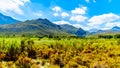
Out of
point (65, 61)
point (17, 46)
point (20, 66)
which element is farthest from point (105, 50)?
point (20, 66)

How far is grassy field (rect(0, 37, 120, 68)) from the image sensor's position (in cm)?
12631

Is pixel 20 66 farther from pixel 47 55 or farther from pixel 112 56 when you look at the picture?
pixel 112 56

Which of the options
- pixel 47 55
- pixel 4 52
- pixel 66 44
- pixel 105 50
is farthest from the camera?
pixel 66 44

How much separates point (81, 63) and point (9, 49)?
4238 cm

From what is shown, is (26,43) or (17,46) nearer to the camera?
(17,46)

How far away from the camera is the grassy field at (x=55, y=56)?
126 m

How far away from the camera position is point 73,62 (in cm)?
12862

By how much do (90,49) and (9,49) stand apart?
55271mm

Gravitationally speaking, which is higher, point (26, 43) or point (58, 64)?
point (26, 43)

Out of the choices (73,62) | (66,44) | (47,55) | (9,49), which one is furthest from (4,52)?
(66,44)

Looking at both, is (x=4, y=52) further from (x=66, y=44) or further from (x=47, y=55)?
(x=66, y=44)

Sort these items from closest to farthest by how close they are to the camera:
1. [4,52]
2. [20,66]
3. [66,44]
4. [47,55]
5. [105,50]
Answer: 1. [20,66]
2. [4,52]
3. [47,55]
4. [105,50]
5. [66,44]

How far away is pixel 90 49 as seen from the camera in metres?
180

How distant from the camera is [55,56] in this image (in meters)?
145
